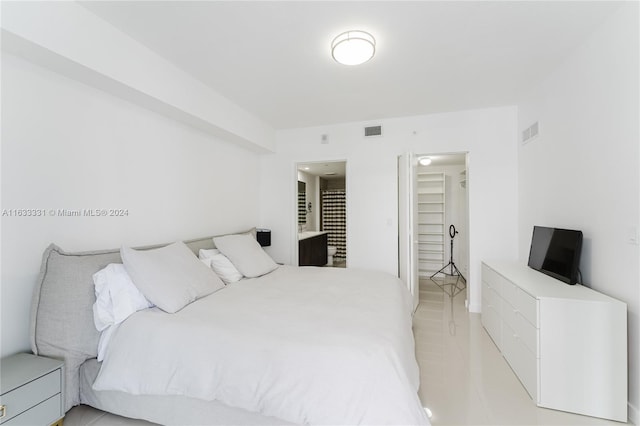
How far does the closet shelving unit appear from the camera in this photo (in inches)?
240

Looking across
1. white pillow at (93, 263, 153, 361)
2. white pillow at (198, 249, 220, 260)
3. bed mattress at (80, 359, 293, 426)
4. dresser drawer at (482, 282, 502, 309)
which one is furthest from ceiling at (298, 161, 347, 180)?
bed mattress at (80, 359, 293, 426)

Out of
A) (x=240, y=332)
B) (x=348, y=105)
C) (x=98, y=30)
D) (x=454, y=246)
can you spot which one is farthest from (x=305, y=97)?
(x=454, y=246)

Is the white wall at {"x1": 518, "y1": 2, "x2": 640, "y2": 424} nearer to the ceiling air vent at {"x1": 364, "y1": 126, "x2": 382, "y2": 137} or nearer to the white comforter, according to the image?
the white comforter

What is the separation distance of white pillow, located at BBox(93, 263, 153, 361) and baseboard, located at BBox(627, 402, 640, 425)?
3.30 m

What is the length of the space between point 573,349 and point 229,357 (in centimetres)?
224

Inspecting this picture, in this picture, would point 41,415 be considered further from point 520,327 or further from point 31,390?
point 520,327

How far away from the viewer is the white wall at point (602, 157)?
1.84 m

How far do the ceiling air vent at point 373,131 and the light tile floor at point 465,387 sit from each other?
8.78ft

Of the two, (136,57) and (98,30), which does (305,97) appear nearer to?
(136,57)

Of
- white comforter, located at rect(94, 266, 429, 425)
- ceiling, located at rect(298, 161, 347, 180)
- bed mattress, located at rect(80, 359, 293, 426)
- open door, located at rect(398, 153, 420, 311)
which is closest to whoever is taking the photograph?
white comforter, located at rect(94, 266, 429, 425)

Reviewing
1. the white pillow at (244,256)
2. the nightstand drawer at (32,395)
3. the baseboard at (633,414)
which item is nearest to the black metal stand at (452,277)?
the baseboard at (633,414)

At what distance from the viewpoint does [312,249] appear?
20.1 feet

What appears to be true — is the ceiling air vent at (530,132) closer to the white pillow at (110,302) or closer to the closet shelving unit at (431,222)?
the closet shelving unit at (431,222)

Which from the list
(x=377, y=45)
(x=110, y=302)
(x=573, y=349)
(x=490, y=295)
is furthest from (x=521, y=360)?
(x=110, y=302)
